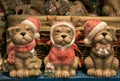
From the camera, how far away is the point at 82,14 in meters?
→ 1.39

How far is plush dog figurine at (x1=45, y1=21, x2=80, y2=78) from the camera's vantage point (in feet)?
3.76

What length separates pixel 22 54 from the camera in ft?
3.77

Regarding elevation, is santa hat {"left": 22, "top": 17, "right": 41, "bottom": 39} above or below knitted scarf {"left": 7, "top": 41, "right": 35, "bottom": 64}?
above

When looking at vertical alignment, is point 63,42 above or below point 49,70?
above

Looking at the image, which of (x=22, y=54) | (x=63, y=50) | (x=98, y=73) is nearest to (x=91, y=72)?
(x=98, y=73)

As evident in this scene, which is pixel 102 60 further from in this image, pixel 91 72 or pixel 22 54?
pixel 22 54

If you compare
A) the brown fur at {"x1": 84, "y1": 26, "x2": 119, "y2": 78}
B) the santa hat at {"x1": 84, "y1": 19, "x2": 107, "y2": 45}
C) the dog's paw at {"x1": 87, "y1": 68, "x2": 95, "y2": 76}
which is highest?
the santa hat at {"x1": 84, "y1": 19, "x2": 107, "y2": 45}

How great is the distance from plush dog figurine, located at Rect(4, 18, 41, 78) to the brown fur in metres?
0.22

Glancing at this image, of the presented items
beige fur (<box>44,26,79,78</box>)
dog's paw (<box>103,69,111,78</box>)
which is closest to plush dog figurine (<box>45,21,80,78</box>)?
beige fur (<box>44,26,79,78</box>)

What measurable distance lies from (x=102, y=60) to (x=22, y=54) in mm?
323

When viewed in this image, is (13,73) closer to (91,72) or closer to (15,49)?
(15,49)

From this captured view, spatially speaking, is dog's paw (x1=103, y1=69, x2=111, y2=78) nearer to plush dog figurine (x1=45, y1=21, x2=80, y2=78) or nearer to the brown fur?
the brown fur

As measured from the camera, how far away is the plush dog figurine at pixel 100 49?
1.14 metres

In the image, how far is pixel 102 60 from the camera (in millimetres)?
1177
